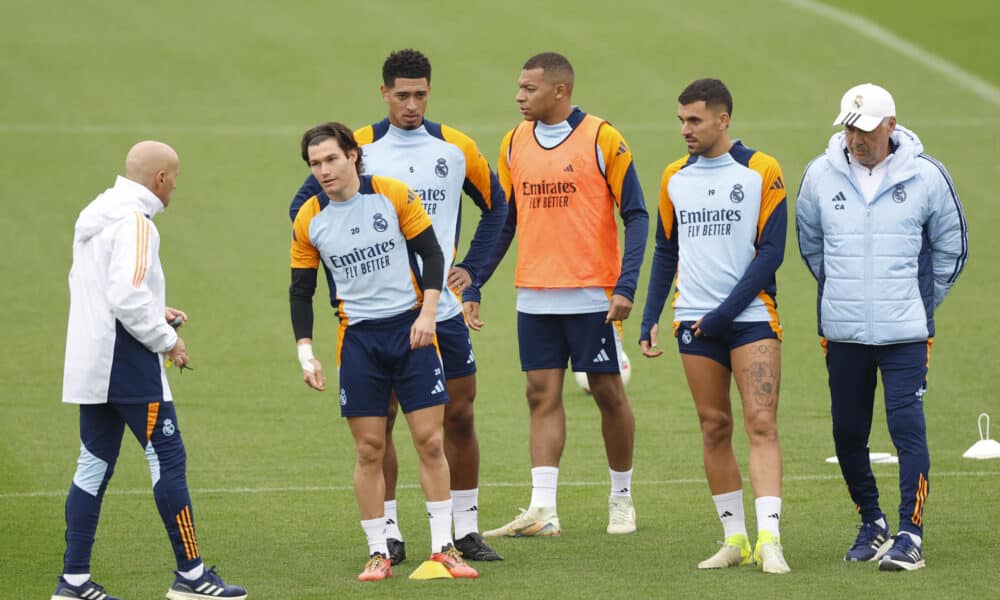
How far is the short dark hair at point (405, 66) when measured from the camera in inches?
336

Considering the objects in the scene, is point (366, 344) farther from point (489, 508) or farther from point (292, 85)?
point (292, 85)

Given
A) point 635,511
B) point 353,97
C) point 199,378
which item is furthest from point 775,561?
point 353,97

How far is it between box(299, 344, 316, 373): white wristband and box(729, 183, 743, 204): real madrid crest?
6.89 feet

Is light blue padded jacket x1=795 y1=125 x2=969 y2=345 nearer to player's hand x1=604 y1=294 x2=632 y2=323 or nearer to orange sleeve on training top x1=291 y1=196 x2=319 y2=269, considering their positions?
player's hand x1=604 y1=294 x2=632 y2=323

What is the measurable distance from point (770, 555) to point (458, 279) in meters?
2.19

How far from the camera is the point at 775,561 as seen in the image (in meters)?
7.75

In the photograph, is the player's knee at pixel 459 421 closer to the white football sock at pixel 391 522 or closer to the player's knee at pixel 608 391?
the white football sock at pixel 391 522

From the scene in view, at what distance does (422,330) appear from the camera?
7844 millimetres

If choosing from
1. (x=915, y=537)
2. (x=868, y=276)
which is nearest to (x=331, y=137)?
(x=868, y=276)

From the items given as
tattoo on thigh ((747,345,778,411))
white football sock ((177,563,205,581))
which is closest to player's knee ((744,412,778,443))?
tattoo on thigh ((747,345,778,411))

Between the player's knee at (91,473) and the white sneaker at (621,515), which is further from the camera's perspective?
the white sneaker at (621,515)

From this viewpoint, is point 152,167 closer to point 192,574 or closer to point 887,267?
point 192,574

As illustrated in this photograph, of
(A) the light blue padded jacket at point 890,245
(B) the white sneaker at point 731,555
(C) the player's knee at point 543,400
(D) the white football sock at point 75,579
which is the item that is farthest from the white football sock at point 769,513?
(D) the white football sock at point 75,579

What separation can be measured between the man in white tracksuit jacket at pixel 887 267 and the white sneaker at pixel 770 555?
45 cm
